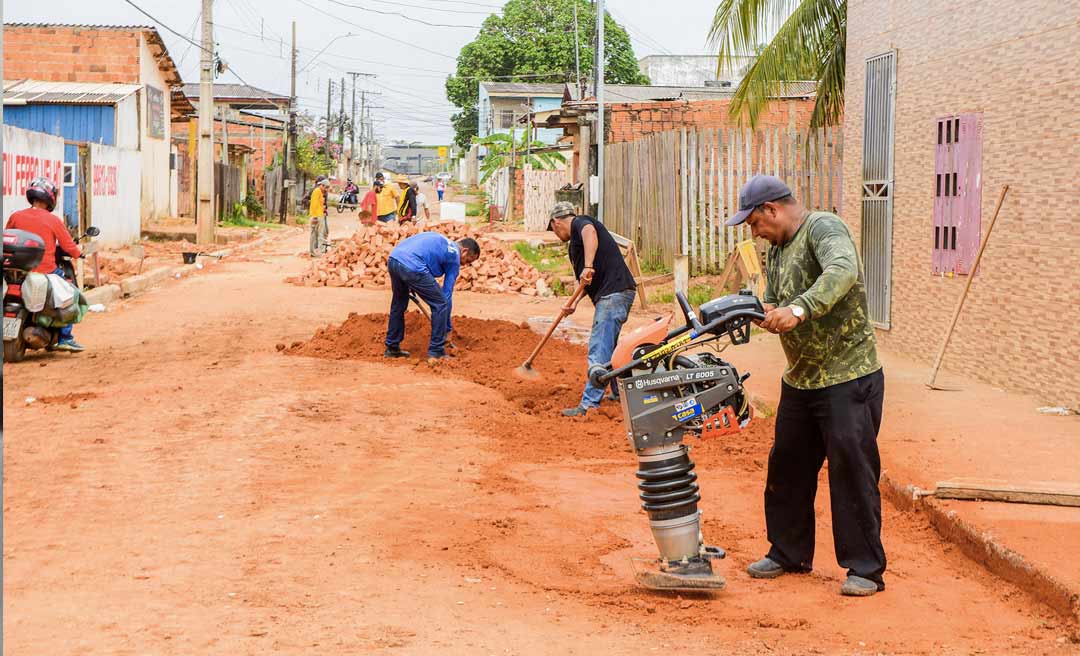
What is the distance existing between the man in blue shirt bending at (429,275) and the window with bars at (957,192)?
13.9 ft

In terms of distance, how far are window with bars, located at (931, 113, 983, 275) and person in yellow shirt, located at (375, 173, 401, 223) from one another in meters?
14.9

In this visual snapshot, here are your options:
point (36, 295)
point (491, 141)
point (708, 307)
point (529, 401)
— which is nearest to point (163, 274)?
point (36, 295)

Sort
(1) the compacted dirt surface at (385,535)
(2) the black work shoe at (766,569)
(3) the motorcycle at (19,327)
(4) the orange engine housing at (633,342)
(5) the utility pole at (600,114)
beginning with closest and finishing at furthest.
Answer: (1) the compacted dirt surface at (385,535) → (4) the orange engine housing at (633,342) → (2) the black work shoe at (766,569) → (3) the motorcycle at (19,327) → (5) the utility pole at (600,114)

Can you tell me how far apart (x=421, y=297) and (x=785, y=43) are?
23.9ft

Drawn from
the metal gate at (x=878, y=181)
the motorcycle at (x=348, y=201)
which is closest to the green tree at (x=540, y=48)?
the motorcycle at (x=348, y=201)

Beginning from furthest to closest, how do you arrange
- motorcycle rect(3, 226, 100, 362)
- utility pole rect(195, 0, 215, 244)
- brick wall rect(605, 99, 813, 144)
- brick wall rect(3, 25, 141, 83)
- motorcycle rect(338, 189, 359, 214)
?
motorcycle rect(338, 189, 359, 214) < brick wall rect(3, 25, 141, 83) < utility pole rect(195, 0, 215, 244) < brick wall rect(605, 99, 813, 144) < motorcycle rect(3, 226, 100, 362)

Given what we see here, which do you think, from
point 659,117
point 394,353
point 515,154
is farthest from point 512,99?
point 394,353

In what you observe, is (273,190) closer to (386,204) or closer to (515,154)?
(515,154)

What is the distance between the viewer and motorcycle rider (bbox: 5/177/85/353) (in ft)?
38.8

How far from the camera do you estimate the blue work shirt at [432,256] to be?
11508 millimetres

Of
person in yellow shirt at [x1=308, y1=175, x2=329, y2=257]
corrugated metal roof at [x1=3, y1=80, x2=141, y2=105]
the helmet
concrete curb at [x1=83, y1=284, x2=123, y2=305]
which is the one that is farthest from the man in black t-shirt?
corrugated metal roof at [x1=3, y1=80, x2=141, y2=105]

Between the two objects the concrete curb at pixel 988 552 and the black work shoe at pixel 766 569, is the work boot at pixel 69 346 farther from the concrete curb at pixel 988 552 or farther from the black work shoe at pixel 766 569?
the black work shoe at pixel 766 569

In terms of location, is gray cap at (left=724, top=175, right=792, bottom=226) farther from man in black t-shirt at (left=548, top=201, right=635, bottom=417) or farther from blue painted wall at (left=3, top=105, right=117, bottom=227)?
blue painted wall at (left=3, top=105, right=117, bottom=227)

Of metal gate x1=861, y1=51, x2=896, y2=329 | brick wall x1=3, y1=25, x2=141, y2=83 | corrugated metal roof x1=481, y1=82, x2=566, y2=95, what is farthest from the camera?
corrugated metal roof x1=481, y1=82, x2=566, y2=95
